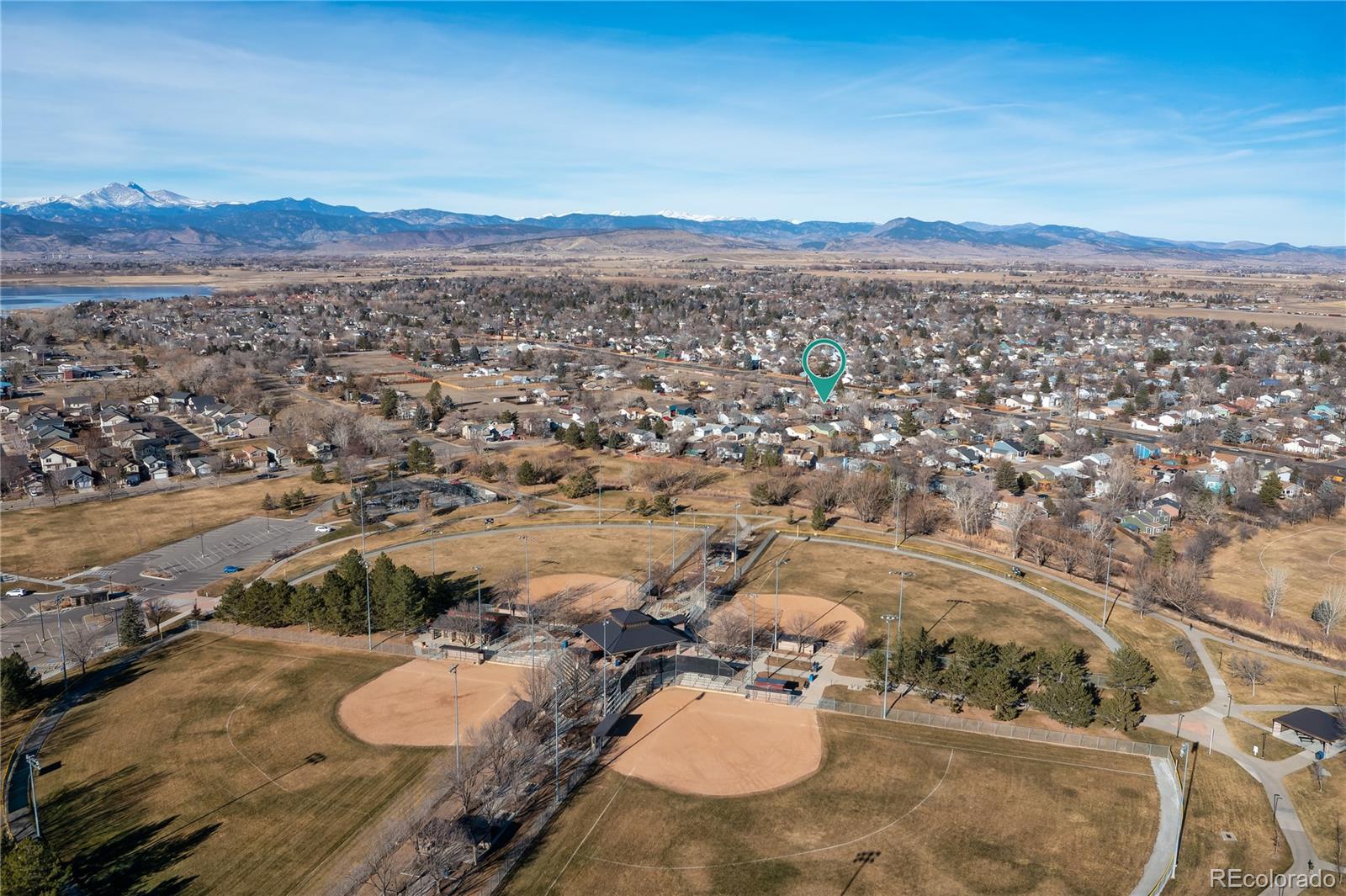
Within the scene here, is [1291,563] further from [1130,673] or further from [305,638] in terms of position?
[305,638]

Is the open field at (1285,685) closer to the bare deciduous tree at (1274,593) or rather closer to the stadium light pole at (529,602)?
the bare deciduous tree at (1274,593)

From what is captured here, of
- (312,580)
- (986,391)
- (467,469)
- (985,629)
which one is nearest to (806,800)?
(985,629)

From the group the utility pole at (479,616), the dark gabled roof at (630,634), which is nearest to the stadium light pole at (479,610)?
the utility pole at (479,616)

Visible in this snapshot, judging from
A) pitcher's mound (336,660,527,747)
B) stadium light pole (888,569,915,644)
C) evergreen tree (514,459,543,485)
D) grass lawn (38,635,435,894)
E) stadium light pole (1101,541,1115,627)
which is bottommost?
grass lawn (38,635,435,894)

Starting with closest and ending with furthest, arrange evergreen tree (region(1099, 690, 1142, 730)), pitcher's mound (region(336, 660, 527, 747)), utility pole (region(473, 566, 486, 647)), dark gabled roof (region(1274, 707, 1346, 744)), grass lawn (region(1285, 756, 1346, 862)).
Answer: grass lawn (region(1285, 756, 1346, 862)) → dark gabled roof (region(1274, 707, 1346, 744)) → pitcher's mound (region(336, 660, 527, 747)) → evergreen tree (region(1099, 690, 1142, 730)) → utility pole (region(473, 566, 486, 647))

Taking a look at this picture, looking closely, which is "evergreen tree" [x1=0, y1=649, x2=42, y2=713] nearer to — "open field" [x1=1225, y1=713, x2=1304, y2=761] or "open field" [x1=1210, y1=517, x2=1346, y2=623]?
"open field" [x1=1225, y1=713, x2=1304, y2=761]

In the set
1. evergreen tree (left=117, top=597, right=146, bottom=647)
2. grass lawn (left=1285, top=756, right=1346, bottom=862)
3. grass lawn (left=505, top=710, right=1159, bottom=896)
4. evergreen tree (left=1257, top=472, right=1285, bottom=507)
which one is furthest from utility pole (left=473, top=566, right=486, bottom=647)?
evergreen tree (left=1257, top=472, right=1285, bottom=507)
